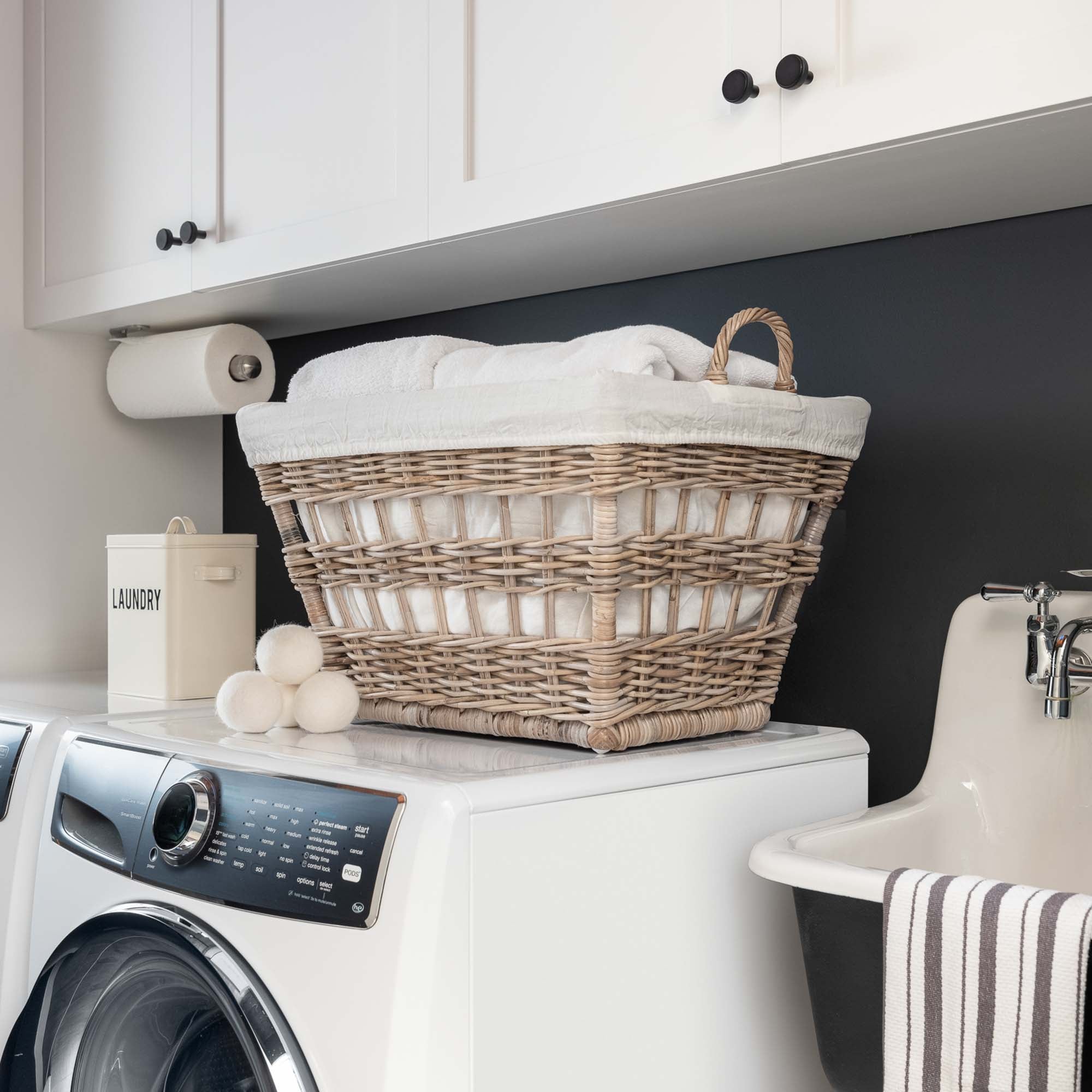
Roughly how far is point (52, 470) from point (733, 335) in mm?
1225

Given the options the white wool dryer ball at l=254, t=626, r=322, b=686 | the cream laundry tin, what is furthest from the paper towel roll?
the white wool dryer ball at l=254, t=626, r=322, b=686

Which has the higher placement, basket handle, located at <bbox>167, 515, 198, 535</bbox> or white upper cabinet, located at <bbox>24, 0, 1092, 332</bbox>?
white upper cabinet, located at <bbox>24, 0, 1092, 332</bbox>

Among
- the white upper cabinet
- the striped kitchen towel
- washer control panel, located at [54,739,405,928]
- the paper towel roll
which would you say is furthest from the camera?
the paper towel roll

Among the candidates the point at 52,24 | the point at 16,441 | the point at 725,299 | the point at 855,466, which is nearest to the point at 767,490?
the point at 855,466

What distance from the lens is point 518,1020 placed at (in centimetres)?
88

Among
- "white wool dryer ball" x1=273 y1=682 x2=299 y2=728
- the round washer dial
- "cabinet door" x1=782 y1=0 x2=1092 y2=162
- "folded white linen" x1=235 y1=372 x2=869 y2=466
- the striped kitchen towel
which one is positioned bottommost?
the striped kitchen towel

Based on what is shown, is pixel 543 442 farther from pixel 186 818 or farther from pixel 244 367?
pixel 244 367

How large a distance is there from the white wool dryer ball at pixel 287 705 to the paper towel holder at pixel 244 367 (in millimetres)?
740

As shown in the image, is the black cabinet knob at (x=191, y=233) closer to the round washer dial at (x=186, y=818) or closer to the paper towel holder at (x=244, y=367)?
the paper towel holder at (x=244, y=367)

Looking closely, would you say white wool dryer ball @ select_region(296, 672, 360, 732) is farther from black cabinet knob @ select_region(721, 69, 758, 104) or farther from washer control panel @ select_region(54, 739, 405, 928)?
black cabinet knob @ select_region(721, 69, 758, 104)

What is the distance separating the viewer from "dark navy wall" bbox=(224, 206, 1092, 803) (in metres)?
1.23

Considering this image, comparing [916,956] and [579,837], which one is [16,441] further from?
[916,956]

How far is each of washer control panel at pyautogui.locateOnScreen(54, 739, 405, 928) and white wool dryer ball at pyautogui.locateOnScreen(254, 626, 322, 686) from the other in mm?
132

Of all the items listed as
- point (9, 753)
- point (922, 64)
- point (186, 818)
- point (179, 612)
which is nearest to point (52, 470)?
point (179, 612)
